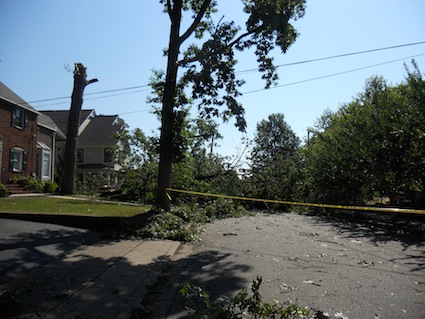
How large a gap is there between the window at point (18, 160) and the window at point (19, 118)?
1.71 m

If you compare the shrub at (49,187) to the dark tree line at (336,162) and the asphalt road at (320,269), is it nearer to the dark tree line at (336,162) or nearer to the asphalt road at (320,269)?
the dark tree line at (336,162)

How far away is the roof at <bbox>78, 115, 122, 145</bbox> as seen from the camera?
119 ft

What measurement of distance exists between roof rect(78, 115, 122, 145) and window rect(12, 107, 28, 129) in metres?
12.6

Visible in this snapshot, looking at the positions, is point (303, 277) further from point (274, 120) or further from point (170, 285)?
point (274, 120)

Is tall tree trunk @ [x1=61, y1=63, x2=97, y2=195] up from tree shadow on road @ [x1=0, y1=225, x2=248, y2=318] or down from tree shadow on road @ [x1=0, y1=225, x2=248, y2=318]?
up

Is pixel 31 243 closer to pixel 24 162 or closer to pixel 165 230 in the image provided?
pixel 165 230

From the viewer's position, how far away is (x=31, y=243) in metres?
5.93

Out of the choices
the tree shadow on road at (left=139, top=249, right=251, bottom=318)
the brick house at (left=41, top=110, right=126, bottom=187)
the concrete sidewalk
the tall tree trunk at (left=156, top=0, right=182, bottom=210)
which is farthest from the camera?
the brick house at (left=41, top=110, right=126, bottom=187)

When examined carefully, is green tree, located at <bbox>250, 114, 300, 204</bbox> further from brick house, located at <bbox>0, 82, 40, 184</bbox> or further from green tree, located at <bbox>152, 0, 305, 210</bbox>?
brick house, located at <bbox>0, 82, 40, 184</bbox>

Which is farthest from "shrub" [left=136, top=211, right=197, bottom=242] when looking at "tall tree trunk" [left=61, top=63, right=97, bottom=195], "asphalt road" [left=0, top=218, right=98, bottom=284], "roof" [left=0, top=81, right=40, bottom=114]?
"roof" [left=0, top=81, right=40, bottom=114]

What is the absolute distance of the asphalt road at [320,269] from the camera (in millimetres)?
3945

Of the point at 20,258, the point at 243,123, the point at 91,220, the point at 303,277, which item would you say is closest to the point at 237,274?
the point at 303,277

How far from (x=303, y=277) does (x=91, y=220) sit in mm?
5452

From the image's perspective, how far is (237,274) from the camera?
512 cm
